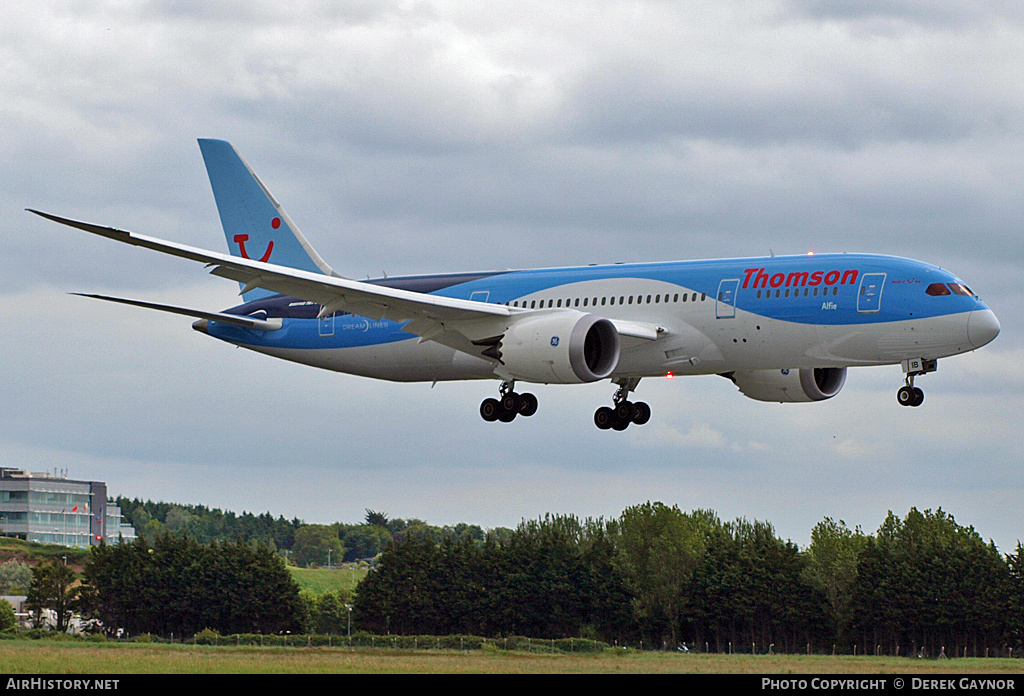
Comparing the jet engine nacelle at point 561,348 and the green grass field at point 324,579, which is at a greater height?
the jet engine nacelle at point 561,348

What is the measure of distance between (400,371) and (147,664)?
18.7m

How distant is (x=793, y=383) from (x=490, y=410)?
492 inches

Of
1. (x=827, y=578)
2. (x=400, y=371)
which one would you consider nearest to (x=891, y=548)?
(x=827, y=578)

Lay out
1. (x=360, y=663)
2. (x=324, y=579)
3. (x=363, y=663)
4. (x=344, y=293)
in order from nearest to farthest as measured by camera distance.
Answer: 1. (x=344, y=293)
2. (x=363, y=663)
3. (x=360, y=663)
4. (x=324, y=579)

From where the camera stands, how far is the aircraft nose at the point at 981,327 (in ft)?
164

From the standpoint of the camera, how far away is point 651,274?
185ft

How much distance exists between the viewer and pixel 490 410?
192ft

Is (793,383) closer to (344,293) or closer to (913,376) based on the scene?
(913,376)

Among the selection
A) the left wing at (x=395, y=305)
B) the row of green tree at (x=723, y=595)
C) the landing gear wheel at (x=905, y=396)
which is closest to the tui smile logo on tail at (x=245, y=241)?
the left wing at (x=395, y=305)

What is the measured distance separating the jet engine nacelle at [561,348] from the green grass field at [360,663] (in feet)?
56.5

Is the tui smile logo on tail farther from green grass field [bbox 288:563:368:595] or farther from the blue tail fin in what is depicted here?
green grass field [bbox 288:563:368:595]

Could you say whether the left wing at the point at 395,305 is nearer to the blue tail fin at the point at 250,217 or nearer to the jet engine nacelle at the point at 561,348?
the jet engine nacelle at the point at 561,348

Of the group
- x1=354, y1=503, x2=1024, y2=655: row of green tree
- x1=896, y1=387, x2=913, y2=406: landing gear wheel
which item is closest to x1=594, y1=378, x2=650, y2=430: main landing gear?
x1=896, y1=387, x2=913, y2=406: landing gear wheel

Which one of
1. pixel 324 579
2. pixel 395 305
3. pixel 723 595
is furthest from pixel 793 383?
pixel 324 579
